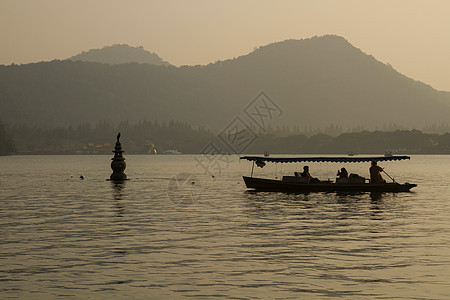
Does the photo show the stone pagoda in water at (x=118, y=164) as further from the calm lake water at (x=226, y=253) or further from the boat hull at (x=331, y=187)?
the calm lake water at (x=226, y=253)

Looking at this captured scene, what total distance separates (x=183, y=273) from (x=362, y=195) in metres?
47.4

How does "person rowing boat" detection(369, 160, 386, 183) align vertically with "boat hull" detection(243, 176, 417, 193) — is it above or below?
above

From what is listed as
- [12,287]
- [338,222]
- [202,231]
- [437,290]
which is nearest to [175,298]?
[12,287]

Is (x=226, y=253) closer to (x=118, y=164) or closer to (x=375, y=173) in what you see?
(x=375, y=173)

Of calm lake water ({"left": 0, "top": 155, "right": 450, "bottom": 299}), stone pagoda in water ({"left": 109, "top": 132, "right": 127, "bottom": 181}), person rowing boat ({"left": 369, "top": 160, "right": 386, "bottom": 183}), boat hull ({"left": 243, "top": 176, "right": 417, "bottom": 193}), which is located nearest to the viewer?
calm lake water ({"left": 0, "top": 155, "right": 450, "bottom": 299})

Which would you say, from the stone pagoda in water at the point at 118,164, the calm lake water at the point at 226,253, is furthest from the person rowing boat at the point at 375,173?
the stone pagoda in water at the point at 118,164

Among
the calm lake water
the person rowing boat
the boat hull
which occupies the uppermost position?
the person rowing boat

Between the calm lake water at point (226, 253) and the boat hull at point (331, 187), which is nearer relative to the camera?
the calm lake water at point (226, 253)

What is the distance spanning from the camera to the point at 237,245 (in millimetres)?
29344

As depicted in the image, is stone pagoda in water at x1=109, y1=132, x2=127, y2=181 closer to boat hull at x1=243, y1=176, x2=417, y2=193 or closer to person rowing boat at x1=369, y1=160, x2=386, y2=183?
boat hull at x1=243, y1=176, x2=417, y2=193

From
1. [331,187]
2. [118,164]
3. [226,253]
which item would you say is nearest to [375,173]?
[331,187]

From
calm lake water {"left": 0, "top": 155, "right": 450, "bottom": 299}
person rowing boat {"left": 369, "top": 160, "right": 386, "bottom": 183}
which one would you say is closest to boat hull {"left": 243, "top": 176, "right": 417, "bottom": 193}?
person rowing boat {"left": 369, "top": 160, "right": 386, "bottom": 183}

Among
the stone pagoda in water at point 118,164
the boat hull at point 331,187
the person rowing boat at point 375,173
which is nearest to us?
the person rowing boat at point 375,173

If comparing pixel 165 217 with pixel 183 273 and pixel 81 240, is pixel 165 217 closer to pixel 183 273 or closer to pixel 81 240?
pixel 81 240
